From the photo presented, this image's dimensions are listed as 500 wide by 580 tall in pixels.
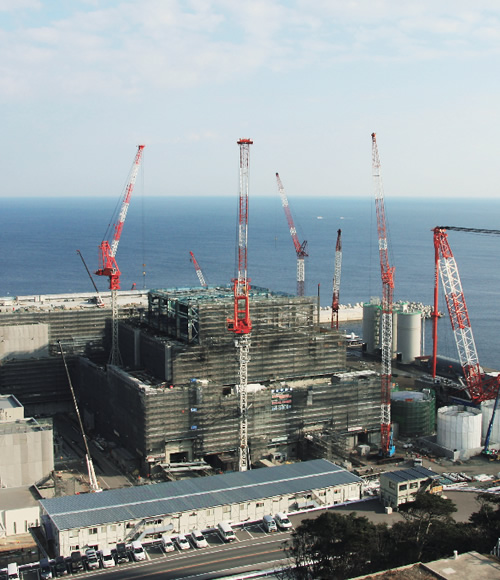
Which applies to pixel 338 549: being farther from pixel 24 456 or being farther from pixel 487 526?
pixel 24 456

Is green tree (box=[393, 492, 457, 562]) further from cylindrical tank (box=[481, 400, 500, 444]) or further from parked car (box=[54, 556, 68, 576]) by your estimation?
cylindrical tank (box=[481, 400, 500, 444])

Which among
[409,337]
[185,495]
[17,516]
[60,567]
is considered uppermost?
[409,337]

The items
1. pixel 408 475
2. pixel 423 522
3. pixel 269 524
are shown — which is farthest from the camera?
pixel 408 475

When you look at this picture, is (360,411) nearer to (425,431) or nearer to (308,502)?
(425,431)

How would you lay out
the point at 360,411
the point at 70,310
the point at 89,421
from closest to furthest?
the point at 360,411 → the point at 89,421 → the point at 70,310

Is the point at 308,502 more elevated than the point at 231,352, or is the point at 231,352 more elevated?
the point at 231,352

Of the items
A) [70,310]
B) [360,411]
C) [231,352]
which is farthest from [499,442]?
[70,310]

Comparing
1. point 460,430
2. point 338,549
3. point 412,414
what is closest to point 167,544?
point 338,549
